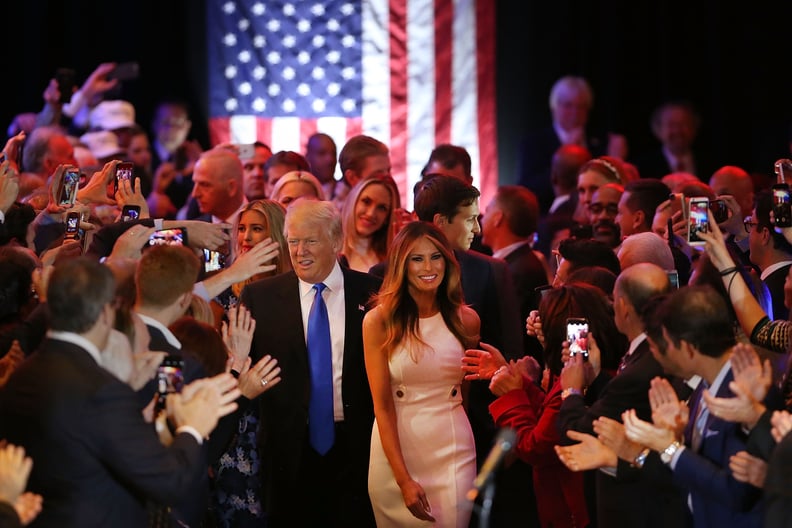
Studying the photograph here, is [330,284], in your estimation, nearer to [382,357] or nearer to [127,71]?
[382,357]

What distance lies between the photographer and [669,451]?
4.07 meters

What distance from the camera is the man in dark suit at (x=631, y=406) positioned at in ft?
14.5

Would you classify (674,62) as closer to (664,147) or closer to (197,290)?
(664,147)

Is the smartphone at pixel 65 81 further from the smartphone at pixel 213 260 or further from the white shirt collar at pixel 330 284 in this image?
the white shirt collar at pixel 330 284

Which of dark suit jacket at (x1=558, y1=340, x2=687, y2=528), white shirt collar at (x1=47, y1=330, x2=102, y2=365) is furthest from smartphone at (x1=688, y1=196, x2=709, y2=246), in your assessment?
white shirt collar at (x1=47, y1=330, x2=102, y2=365)

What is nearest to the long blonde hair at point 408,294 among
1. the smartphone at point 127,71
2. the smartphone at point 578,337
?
the smartphone at point 578,337

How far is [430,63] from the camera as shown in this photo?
37.3 feet

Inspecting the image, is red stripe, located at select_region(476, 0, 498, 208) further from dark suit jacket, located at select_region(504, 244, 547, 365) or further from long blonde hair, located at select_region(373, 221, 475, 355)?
long blonde hair, located at select_region(373, 221, 475, 355)

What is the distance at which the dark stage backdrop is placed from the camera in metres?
11.1

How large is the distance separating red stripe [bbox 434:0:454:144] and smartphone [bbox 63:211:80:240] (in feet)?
19.3

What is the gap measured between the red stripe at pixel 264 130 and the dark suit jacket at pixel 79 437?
7.57 m

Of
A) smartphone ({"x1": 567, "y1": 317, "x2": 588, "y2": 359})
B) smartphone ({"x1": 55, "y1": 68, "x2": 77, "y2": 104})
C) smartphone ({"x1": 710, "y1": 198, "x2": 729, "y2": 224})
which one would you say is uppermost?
smartphone ({"x1": 55, "y1": 68, "x2": 77, "y2": 104})

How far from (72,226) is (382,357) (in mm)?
1620

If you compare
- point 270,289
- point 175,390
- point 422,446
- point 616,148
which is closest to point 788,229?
point 422,446
